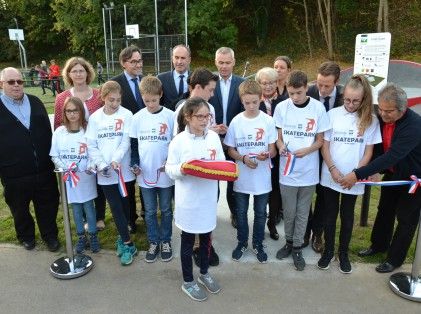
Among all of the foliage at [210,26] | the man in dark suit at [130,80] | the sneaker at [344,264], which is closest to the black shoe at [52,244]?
the man in dark suit at [130,80]

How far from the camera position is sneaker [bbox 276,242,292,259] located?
3971mm

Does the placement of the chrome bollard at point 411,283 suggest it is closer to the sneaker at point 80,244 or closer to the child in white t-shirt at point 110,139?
the child in white t-shirt at point 110,139

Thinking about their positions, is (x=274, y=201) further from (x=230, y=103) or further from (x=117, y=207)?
(x=117, y=207)

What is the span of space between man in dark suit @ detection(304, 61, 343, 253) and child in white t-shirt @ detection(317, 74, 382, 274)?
235 mm

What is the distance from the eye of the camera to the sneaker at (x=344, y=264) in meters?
3.70

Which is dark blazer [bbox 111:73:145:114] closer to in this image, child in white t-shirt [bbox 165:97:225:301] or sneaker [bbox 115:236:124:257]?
child in white t-shirt [bbox 165:97:225:301]

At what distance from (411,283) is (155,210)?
8.14ft

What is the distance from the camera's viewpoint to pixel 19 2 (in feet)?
123

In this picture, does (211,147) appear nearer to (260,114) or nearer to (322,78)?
(260,114)

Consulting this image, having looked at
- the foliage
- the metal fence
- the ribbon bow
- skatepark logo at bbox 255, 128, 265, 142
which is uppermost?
the foliage

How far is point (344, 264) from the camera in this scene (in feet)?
12.2

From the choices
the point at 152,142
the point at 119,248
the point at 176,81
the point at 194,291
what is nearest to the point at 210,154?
the point at 152,142

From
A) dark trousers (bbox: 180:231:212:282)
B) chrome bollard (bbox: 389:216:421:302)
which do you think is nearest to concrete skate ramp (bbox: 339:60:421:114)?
chrome bollard (bbox: 389:216:421:302)

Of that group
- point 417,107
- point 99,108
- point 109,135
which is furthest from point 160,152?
point 417,107
